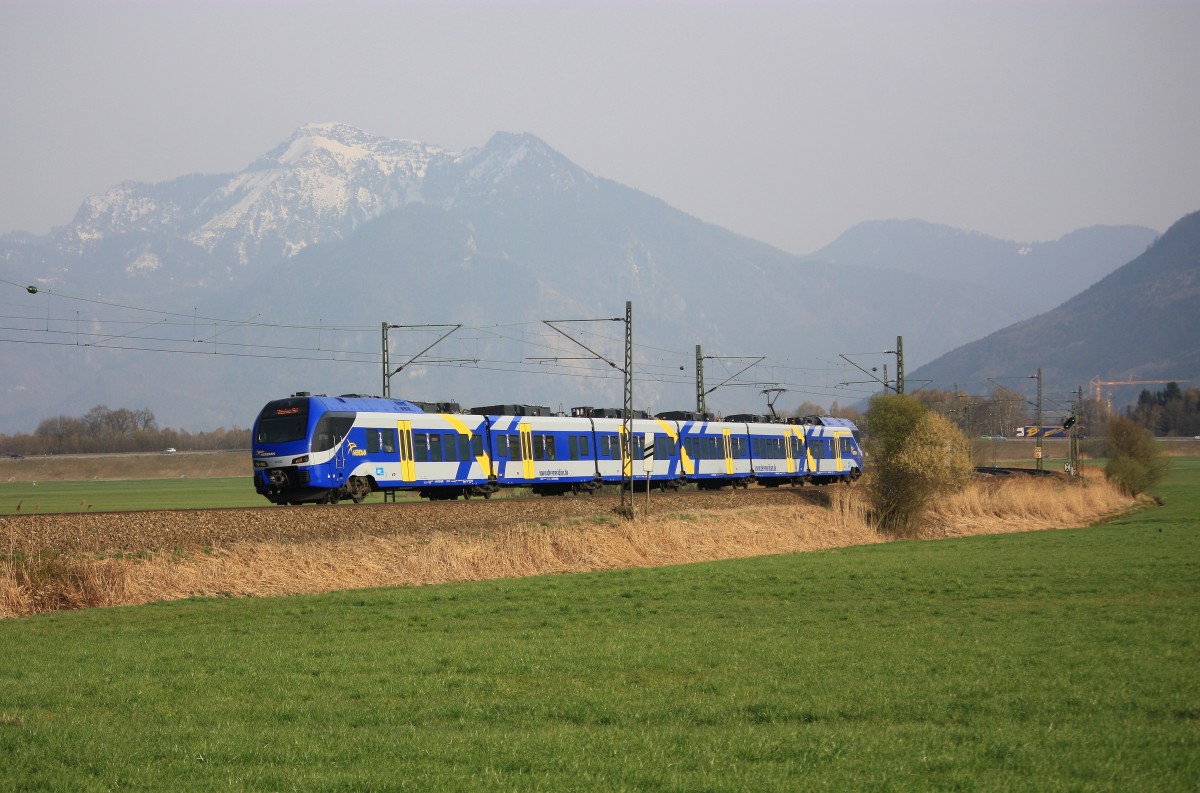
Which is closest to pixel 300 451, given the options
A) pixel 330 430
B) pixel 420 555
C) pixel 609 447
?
pixel 330 430

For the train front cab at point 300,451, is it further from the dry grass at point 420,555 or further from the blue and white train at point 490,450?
the dry grass at point 420,555

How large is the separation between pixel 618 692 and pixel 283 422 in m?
26.2

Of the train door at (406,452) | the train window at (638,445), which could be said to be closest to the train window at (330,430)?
the train door at (406,452)

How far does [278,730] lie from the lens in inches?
512

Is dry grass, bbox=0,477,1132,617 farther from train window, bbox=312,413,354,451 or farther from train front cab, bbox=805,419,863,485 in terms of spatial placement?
train front cab, bbox=805,419,863,485

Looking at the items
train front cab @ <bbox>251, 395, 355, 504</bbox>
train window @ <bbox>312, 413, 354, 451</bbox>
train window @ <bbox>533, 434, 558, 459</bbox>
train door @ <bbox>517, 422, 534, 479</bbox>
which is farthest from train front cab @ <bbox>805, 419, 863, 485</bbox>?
train front cab @ <bbox>251, 395, 355, 504</bbox>

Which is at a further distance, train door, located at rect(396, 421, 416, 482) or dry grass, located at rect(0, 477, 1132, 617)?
train door, located at rect(396, 421, 416, 482)

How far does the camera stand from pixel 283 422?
128 feet

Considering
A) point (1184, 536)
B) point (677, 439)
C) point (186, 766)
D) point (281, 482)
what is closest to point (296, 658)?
point (186, 766)

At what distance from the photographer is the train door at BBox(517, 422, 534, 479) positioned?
49.6 meters

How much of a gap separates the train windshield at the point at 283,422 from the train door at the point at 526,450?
11850mm

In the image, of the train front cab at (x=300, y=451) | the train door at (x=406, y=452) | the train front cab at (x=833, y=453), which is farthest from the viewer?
the train front cab at (x=833, y=453)

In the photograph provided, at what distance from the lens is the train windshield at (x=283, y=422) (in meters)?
38.9

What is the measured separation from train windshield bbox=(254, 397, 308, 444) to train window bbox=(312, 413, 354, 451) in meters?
0.38
